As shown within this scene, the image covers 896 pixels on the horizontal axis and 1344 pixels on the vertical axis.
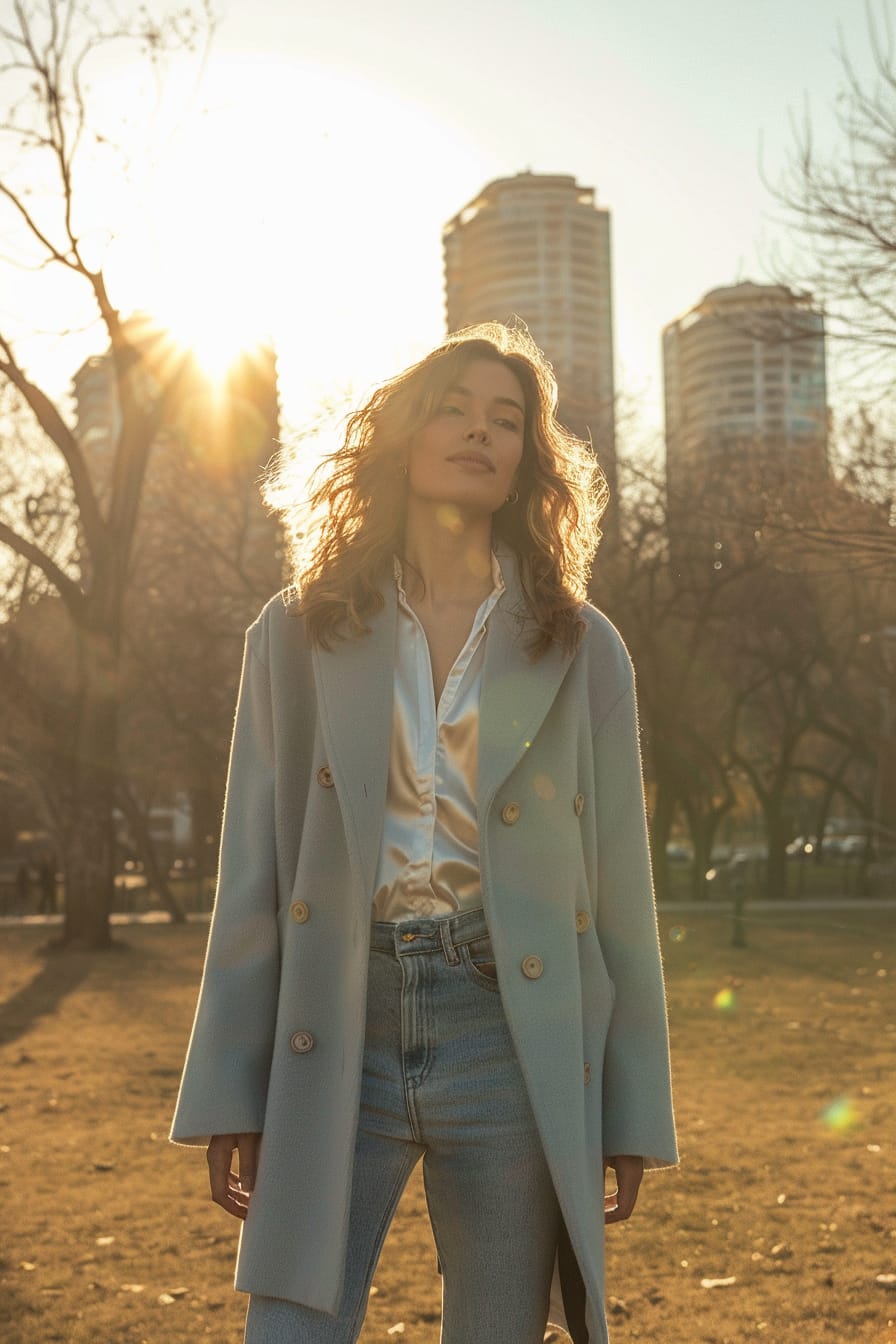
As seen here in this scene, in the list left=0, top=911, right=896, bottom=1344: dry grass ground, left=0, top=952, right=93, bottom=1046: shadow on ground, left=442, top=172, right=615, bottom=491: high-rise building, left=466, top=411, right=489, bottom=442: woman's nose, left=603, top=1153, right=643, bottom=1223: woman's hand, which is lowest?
left=0, top=911, right=896, bottom=1344: dry grass ground

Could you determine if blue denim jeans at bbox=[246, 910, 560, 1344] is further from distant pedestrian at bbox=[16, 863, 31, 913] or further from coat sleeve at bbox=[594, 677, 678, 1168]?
distant pedestrian at bbox=[16, 863, 31, 913]

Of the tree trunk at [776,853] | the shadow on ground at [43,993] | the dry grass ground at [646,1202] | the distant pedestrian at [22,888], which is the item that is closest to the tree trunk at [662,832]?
the tree trunk at [776,853]

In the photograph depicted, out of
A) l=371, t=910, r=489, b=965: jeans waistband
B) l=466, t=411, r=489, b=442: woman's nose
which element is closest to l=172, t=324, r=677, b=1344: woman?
l=371, t=910, r=489, b=965: jeans waistband

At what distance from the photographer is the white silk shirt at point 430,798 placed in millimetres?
2584

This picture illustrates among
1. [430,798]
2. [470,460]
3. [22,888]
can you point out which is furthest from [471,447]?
[22,888]

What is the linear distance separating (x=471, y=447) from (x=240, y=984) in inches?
40.6

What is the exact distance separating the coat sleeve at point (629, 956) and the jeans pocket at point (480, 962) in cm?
26

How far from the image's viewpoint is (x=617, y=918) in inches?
108

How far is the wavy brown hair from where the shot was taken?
9.20 feet

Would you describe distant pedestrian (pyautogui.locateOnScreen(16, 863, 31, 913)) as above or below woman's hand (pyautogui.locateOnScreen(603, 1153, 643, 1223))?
above

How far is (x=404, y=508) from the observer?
301cm

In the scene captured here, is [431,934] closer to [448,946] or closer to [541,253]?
[448,946]

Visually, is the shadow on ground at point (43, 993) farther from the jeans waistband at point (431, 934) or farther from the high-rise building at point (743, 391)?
the jeans waistband at point (431, 934)

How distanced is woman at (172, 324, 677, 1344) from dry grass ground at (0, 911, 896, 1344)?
292cm
